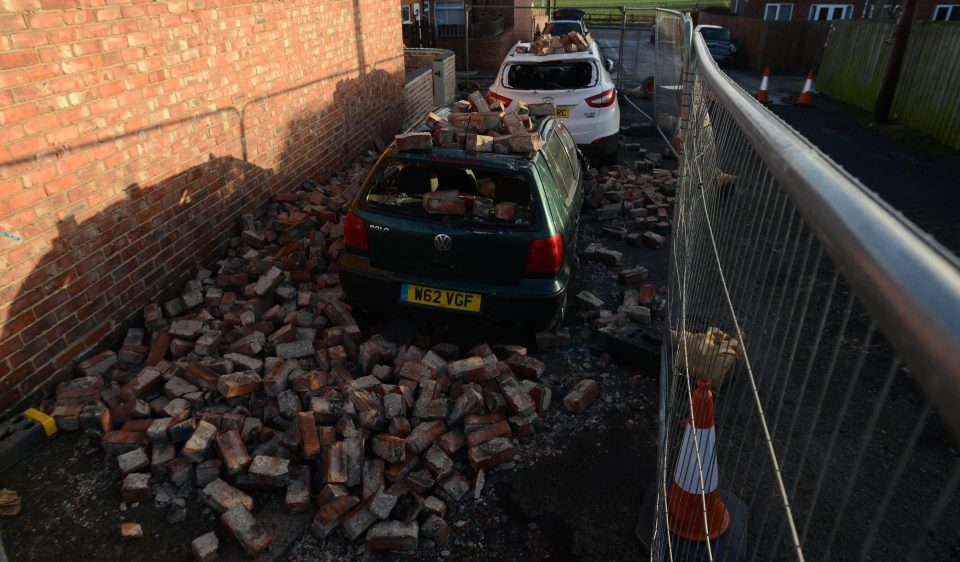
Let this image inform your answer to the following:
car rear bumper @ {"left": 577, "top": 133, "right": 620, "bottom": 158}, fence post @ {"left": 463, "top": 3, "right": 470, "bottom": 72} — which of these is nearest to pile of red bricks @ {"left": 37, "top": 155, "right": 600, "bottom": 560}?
car rear bumper @ {"left": 577, "top": 133, "right": 620, "bottom": 158}

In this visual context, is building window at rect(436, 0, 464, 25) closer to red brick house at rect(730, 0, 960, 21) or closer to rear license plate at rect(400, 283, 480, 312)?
rear license plate at rect(400, 283, 480, 312)

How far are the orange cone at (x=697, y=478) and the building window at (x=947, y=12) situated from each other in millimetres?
35351

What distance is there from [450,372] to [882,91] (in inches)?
496

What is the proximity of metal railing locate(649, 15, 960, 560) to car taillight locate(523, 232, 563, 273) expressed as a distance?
86cm

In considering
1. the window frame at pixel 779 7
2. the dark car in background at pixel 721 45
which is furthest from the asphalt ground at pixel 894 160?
the window frame at pixel 779 7

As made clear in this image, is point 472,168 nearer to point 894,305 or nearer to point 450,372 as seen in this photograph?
point 450,372

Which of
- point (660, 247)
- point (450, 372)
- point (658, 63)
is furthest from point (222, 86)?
point (658, 63)

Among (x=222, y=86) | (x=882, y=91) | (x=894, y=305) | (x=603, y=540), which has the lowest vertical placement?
(x=603, y=540)

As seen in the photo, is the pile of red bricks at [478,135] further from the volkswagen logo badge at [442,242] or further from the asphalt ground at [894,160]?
the asphalt ground at [894,160]

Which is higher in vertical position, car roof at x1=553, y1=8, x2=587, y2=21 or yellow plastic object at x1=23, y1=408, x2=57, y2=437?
car roof at x1=553, y1=8, x2=587, y2=21

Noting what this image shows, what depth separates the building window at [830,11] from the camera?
32.4 meters

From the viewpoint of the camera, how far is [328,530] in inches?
119

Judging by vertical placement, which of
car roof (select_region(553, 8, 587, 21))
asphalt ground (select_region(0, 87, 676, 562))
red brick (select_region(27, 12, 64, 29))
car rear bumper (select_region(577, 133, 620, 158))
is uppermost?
red brick (select_region(27, 12, 64, 29))

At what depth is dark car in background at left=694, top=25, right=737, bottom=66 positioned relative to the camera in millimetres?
21734
